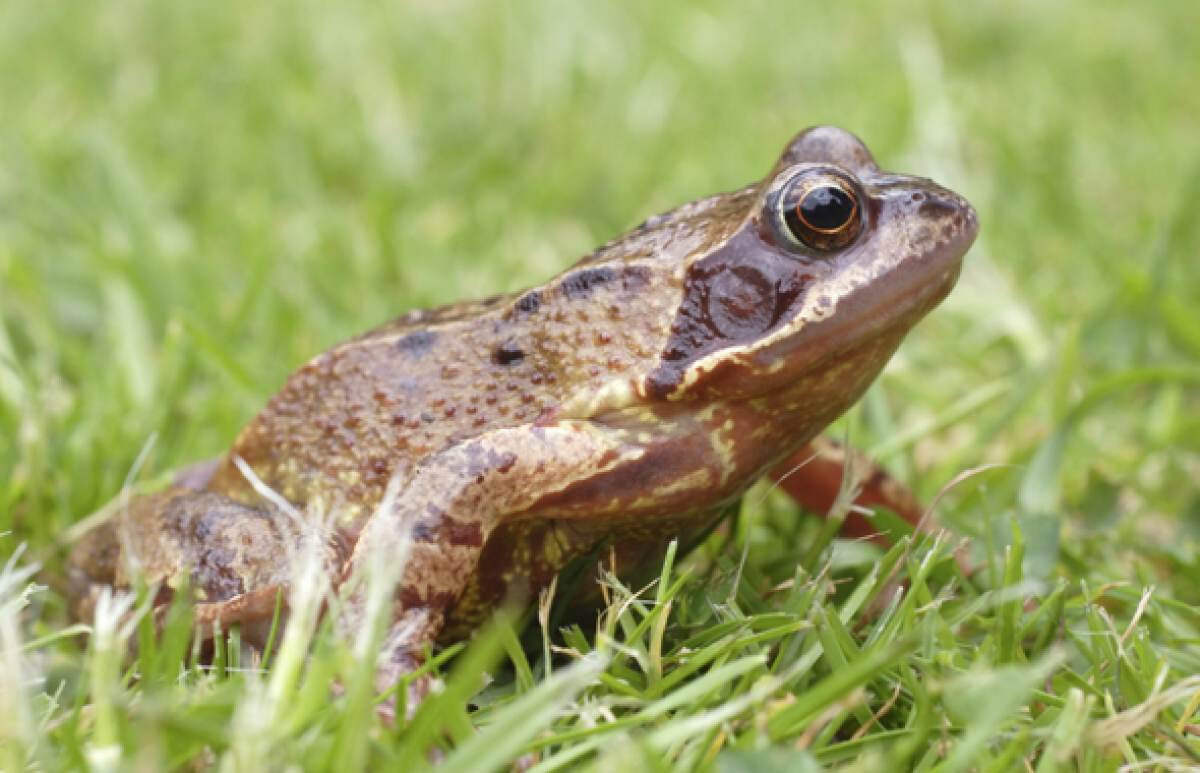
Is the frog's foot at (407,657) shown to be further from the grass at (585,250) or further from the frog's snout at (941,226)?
the frog's snout at (941,226)

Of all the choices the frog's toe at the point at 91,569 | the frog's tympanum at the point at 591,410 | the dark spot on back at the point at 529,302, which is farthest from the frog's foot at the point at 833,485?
the frog's toe at the point at 91,569

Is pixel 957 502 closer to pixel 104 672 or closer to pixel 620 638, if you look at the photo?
pixel 620 638

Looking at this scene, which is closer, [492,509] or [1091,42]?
[492,509]

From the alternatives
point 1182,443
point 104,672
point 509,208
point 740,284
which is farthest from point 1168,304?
point 104,672

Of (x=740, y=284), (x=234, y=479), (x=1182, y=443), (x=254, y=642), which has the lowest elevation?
(x=1182, y=443)

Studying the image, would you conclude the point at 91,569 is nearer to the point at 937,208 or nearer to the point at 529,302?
the point at 529,302

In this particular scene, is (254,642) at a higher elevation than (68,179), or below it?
below
